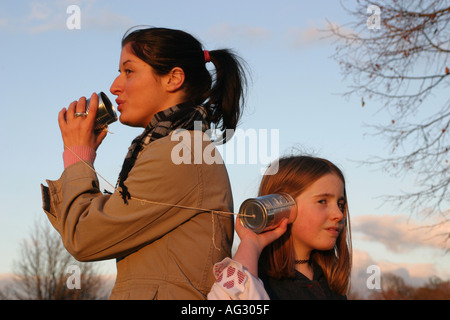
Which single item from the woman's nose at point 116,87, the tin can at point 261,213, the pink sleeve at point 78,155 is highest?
the woman's nose at point 116,87

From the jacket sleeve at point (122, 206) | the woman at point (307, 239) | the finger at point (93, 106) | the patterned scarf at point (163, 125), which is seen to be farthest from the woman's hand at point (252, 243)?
the finger at point (93, 106)

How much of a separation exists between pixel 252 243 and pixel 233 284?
1.04 ft

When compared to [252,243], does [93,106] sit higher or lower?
higher

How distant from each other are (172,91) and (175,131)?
1.01ft

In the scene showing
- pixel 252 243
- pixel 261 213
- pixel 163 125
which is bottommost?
pixel 252 243

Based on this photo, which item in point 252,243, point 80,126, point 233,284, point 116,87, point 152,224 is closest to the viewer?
point 233,284

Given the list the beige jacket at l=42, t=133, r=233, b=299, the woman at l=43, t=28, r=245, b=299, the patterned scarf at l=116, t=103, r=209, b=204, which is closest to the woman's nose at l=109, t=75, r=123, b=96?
the woman at l=43, t=28, r=245, b=299

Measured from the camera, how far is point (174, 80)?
2566 millimetres

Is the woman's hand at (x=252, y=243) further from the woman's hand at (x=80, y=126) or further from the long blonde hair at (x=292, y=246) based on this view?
the woman's hand at (x=80, y=126)

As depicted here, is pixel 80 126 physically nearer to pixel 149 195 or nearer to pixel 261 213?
pixel 149 195

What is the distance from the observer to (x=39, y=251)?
2691cm

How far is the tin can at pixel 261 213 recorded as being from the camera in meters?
2.32

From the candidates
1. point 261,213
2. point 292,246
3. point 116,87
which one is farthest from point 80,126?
point 292,246
